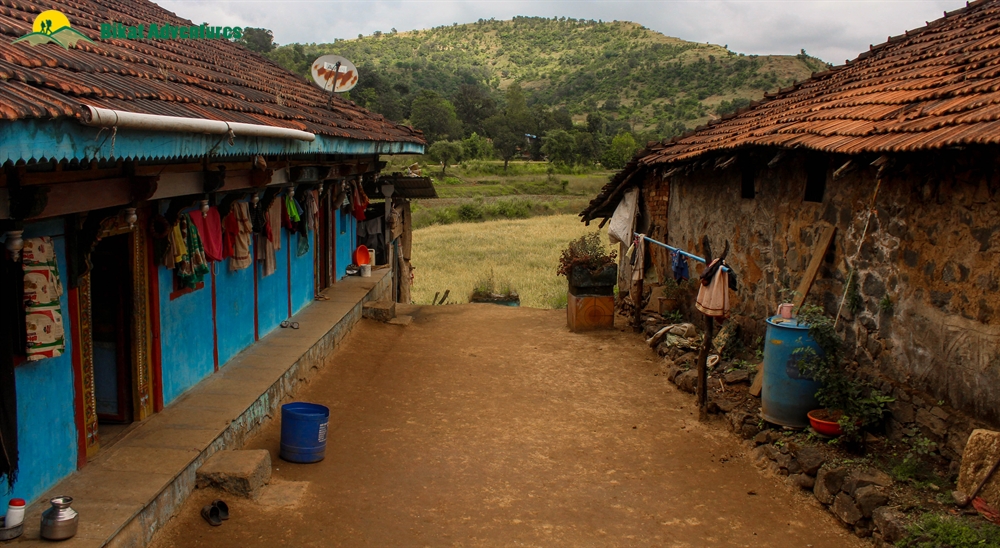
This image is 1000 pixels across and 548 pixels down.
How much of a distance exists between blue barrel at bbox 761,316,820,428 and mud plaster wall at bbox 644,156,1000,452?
1.87 ft

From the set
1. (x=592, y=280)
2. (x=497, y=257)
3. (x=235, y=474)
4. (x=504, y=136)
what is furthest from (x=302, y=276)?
(x=504, y=136)

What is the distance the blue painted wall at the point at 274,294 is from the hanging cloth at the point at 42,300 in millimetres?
4639

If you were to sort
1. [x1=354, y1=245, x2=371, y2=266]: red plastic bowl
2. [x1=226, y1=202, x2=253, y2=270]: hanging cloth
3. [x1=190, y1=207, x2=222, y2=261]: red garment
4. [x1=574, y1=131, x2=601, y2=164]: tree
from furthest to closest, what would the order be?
[x1=574, y1=131, x2=601, y2=164]: tree
[x1=354, y1=245, x2=371, y2=266]: red plastic bowl
[x1=226, y1=202, x2=253, y2=270]: hanging cloth
[x1=190, y1=207, x2=222, y2=261]: red garment

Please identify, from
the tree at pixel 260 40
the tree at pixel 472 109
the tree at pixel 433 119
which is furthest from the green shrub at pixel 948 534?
the tree at pixel 260 40

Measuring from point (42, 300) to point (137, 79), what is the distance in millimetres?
1623

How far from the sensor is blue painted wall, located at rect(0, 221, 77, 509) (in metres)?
4.78

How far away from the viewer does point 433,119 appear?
52750 millimetres

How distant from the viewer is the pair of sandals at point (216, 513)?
215 inches

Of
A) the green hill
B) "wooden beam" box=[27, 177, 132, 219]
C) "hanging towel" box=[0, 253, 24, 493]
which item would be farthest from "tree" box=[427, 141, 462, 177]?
"hanging towel" box=[0, 253, 24, 493]

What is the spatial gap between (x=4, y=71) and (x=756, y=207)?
795cm

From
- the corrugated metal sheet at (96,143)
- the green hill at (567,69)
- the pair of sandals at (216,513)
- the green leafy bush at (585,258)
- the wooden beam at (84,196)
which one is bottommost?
the pair of sandals at (216,513)

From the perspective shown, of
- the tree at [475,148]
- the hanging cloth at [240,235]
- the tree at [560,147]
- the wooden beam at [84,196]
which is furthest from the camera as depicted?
the tree at [560,147]

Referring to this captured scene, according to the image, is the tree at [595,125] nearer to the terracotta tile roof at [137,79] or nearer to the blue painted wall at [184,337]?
the terracotta tile roof at [137,79]

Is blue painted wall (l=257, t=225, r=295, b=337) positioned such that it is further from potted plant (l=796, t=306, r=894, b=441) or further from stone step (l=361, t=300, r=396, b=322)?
potted plant (l=796, t=306, r=894, b=441)
